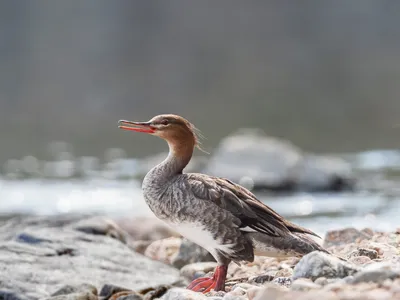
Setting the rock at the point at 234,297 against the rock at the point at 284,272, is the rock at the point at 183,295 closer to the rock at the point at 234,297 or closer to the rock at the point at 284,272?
the rock at the point at 234,297

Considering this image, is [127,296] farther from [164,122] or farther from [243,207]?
[164,122]

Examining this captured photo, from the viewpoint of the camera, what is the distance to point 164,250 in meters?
8.63

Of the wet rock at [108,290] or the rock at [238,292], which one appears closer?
the rock at [238,292]

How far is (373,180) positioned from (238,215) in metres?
12.1

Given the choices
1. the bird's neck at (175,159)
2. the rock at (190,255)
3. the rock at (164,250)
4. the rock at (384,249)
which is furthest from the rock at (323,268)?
the rock at (164,250)

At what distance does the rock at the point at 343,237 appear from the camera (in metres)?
7.27

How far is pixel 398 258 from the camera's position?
5180mm

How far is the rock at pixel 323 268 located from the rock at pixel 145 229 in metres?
5.41

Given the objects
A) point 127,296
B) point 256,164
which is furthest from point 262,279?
point 256,164

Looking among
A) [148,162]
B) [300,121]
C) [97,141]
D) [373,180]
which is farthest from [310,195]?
[300,121]

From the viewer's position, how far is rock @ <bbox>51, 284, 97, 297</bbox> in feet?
20.7

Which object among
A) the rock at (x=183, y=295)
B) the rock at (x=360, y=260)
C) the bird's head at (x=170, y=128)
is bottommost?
the rock at (x=183, y=295)

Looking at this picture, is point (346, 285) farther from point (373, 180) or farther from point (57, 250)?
point (373, 180)

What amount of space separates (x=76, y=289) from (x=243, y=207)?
5.29 feet
